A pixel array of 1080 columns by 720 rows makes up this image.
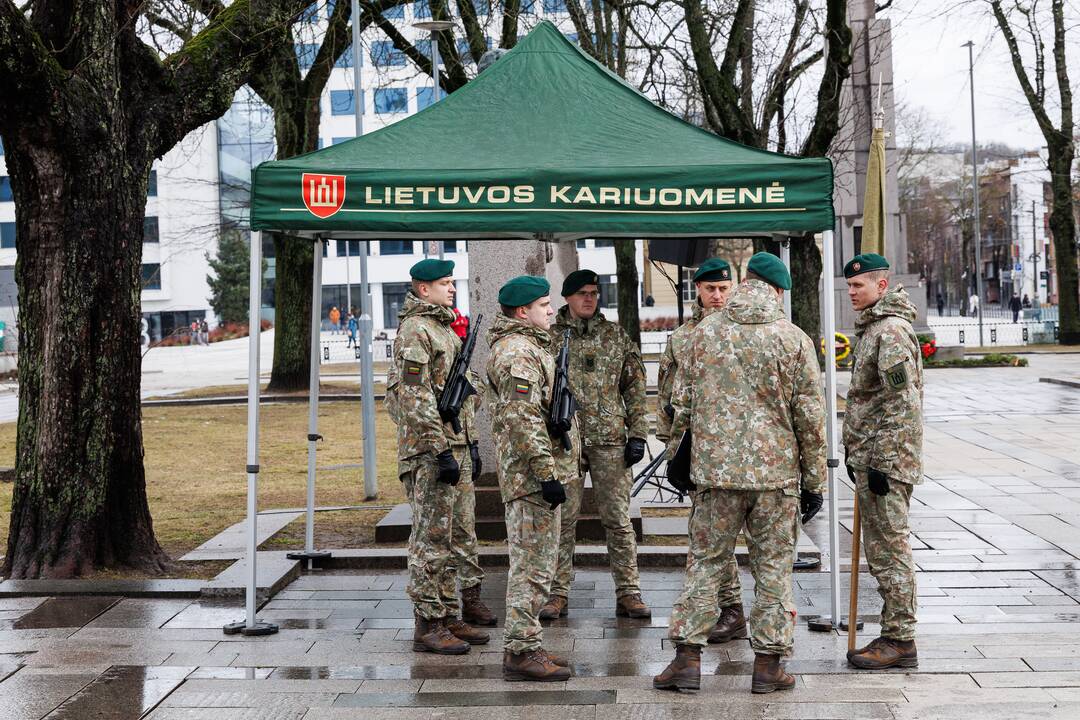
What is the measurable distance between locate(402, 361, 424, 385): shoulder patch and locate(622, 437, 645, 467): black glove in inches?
51.2

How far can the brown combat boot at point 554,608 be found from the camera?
7.07 m

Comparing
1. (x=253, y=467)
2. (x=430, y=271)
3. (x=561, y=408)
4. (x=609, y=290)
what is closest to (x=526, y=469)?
(x=561, y=408)

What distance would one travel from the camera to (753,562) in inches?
226

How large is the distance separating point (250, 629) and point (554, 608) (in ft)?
5.76

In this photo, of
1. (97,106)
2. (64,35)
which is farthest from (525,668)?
(64,35)

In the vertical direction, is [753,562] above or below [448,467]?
below

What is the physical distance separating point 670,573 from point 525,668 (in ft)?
8.66

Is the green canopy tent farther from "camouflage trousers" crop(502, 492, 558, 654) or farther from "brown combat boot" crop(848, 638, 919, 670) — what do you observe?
"camouflage trousers" crop(502, 492, 558, 654)

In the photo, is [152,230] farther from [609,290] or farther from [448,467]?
[448,467]

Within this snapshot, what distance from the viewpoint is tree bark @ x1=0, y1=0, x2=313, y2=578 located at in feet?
27.0

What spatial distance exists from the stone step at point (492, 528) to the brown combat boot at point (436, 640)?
2462 mm

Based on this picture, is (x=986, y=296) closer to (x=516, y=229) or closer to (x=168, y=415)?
(x=168, y=415)

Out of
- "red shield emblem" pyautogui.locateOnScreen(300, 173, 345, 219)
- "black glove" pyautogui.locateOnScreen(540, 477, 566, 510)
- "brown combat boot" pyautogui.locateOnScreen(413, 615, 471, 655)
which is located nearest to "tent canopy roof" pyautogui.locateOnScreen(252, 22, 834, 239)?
"red shield emblem" pyautogui.locateOnScreen(300, 173, 345, 219)

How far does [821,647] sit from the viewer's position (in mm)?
6484
